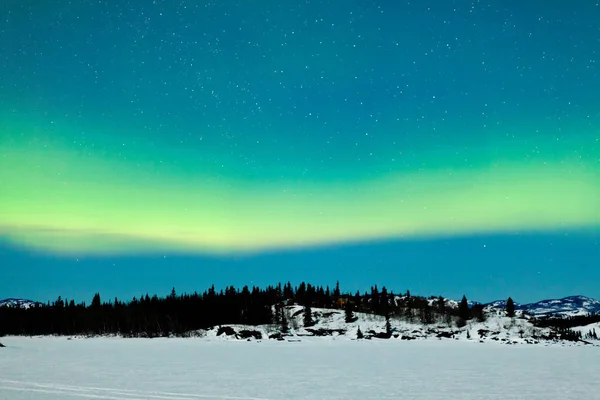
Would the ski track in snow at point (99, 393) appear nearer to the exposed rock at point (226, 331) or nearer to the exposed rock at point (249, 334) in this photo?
the exposed rock at point (249, 334)

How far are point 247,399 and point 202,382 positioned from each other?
787 centimetres

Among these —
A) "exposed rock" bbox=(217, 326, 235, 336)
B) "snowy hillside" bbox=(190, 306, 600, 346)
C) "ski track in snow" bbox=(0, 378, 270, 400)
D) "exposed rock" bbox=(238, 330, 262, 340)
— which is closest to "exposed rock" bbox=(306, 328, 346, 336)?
"snowy hillside" bbox=(190, 306, 600, 346)

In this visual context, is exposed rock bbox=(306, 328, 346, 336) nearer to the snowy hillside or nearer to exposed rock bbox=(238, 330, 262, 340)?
the snowy hillside

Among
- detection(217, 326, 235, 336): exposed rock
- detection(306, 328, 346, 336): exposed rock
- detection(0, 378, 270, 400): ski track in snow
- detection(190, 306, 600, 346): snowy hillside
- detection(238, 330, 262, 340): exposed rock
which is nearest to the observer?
detection(0, 378, 270, 400): ski track in snow

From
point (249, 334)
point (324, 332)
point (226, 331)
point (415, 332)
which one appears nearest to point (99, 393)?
point (249, 334)

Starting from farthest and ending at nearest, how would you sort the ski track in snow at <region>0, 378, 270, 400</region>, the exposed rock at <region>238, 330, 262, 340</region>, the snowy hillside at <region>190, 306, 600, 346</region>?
the snowy hillside at <region>190, 306, 600, 346</region> → the exposed rock at <region>238, 330, 262, 340</region> → the ski track in snow at <region>0, 378, 270, 400</region>

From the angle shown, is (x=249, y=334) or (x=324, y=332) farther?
(x=324, y=332)

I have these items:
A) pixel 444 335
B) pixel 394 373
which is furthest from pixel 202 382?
pixel 444 335

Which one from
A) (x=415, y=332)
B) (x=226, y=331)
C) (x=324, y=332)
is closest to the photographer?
(x=226, y=331)

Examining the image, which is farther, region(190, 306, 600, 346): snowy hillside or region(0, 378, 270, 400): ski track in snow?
region(190, 306, 600, 346): snowy hillside

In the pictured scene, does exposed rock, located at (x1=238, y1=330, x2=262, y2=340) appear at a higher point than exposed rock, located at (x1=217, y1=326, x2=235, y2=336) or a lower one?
lower

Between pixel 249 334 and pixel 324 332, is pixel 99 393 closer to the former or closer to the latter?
→ pixel 249 334

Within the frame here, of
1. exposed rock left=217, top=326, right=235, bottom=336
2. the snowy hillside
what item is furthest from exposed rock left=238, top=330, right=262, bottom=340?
exposed rock left=217, top=326, right=235, bottom=336

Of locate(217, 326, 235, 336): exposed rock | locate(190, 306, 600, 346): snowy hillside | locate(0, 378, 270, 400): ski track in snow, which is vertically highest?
locate(0, 378, 270, 400): ski track in snow
